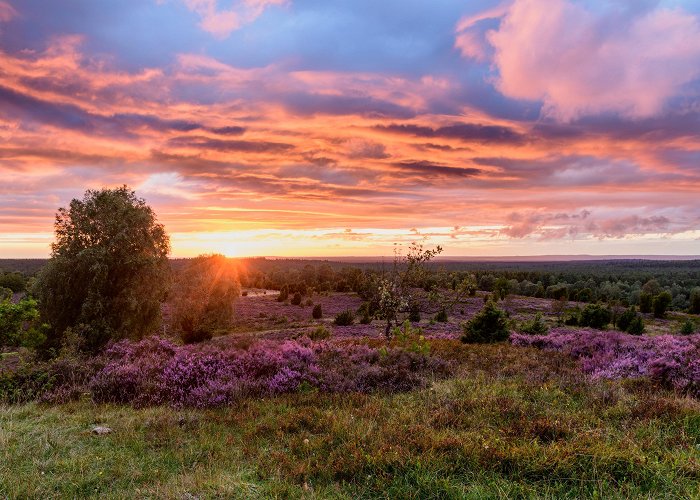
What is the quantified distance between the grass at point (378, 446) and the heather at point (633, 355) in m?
1.31

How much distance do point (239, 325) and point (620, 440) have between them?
47398mm

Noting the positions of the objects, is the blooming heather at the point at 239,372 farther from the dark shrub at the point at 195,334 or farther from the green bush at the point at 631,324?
the green bush at the point at 631,324

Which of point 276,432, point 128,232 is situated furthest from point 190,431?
point 128,232

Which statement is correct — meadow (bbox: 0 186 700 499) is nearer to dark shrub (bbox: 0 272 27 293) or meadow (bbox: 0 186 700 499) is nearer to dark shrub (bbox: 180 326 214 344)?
dark shrub (bbox: 180 326 214 344)

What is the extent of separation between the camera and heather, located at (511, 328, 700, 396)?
1022 centimetres

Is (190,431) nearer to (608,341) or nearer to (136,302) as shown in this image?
(608,341)

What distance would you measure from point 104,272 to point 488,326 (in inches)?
836

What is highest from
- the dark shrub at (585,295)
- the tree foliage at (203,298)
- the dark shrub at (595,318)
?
the tree foliage at (203,298)

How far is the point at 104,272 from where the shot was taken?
77.5ft

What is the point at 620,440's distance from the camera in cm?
624

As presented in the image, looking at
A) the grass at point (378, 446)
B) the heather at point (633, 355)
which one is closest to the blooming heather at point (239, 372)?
the grass at point (378, 446)

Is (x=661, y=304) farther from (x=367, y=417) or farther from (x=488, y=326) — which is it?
(x=367, y=417)

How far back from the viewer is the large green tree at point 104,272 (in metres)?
23.2

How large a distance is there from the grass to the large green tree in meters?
15.7
